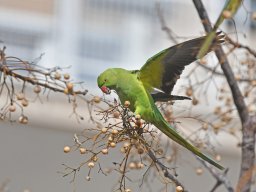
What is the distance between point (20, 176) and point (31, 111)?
80 centimetres

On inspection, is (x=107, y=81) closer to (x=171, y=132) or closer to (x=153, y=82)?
(x=153, y=82)

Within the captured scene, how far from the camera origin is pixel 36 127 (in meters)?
9.35

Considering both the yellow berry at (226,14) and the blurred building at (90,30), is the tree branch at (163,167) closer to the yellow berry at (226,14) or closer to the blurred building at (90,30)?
the yellow berry at (226,14)

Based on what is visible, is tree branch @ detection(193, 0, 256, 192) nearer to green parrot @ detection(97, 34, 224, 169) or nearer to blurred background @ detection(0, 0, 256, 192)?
green parrot @ detection(97, 34, 224, 169)

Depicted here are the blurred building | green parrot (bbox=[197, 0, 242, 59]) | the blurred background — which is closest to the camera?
Answer: green parrot (bbox=[197, 0, 242, 59])

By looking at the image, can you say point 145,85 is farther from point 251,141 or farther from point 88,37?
point 88,37

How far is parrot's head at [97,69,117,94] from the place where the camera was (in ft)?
9.43

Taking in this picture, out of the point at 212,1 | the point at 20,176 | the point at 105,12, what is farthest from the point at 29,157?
the point at 212,1

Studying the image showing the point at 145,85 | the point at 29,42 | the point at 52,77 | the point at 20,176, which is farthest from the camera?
the point at 29,42

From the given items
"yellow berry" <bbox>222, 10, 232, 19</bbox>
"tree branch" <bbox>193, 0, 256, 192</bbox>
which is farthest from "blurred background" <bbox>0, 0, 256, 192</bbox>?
"yellow berry" <bbox>222, 10, 232, 19</bbox>

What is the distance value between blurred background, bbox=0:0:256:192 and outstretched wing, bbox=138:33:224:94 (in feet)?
18.5

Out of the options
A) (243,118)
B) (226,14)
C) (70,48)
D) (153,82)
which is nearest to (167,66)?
(153,82)

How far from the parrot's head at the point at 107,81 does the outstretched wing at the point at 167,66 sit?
0.12 metres

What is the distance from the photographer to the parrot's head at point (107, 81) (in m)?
2.87
